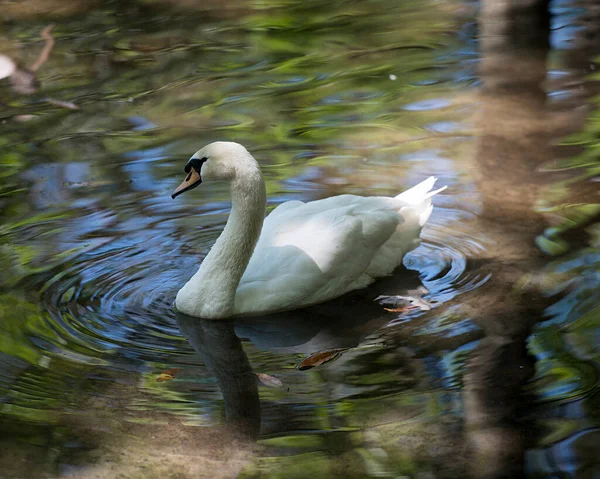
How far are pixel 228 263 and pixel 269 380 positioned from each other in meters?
0.95

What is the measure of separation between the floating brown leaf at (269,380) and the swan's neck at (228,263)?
0.75 m

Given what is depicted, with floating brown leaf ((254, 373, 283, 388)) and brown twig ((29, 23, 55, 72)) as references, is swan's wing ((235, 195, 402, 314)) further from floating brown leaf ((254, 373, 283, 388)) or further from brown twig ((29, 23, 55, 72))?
brown twig ((29, 23, 55, 72))

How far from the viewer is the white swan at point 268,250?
18.5ft

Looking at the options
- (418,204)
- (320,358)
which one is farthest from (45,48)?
(320,358)

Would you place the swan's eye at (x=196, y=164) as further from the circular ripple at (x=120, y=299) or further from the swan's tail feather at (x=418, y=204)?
the swan's tail feather at (x=418, y=204)

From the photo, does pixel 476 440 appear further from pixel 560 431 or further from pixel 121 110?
pixel 121 110

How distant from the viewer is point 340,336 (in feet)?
17.9

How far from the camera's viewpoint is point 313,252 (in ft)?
19.1

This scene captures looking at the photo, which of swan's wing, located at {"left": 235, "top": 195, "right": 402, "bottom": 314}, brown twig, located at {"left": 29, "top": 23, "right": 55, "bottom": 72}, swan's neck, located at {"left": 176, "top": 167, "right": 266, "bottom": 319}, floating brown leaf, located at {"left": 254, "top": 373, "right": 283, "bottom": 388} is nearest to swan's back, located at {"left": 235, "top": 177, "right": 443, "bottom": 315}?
swan's wing, located at {"left": 235, "top": 195, "right": 402, "bottom": 314}

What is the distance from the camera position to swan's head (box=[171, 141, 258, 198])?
559 centimetres

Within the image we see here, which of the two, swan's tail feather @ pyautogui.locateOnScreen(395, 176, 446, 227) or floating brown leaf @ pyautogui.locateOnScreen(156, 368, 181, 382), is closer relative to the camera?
floating brown leaf @ pyautogui.locateOnScreen(156, 368, 181, 382)

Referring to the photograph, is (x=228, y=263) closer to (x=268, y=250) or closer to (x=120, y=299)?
(x=268, y=250)

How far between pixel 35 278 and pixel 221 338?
134cm

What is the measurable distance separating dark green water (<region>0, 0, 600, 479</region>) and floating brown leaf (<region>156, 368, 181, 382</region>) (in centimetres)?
7
